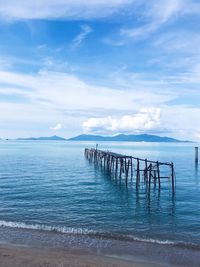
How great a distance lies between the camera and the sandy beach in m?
16.4

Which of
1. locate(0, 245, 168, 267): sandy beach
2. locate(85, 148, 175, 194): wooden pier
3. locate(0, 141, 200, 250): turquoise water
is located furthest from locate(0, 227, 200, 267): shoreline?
locate(85, 148, 175, 194): wooden pier

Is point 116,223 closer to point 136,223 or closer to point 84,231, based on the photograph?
point 136,223

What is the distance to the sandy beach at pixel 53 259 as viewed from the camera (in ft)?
53.9


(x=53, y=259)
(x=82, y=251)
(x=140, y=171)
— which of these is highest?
(x=140, y=171)

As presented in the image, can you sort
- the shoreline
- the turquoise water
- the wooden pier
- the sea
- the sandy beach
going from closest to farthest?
the sandy beach, the shoreline, the sea, the turquoise water, the wooden pier

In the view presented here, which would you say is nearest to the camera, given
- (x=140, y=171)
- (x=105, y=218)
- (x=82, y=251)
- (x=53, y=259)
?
(x=53, y=259)

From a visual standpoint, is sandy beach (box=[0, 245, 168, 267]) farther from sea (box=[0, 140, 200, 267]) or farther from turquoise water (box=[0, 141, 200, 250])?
turquoise water (box=[0, 141, 200, 250])

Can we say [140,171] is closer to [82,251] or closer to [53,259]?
[82,251]

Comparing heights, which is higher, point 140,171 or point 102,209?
point 140,171

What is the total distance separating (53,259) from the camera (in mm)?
17047

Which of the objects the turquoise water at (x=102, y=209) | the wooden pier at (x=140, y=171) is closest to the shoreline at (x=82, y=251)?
the turquoise water at (x=102, y=209)

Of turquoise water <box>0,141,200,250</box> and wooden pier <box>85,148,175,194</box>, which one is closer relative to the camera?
turquoise water <box>0,141,200,250</box>

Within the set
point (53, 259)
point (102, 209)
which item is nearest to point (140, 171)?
point (102, 209)

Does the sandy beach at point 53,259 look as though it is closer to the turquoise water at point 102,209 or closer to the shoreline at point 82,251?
the shoreline at point 82,251
